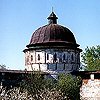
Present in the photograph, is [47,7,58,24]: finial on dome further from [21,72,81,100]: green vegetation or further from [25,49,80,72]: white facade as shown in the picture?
[21,72,81,100]: green vegetation

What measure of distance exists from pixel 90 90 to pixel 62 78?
213 cm

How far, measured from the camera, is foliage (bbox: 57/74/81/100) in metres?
22.5

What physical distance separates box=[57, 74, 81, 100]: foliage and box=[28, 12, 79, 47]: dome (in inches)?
137

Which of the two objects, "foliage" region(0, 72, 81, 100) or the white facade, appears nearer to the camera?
"foliage" region(0, 72, 81, 100)

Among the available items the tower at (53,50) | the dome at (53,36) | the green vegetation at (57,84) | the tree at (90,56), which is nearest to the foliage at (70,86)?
the green vegetation at (57,84)

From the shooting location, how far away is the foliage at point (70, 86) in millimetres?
22469

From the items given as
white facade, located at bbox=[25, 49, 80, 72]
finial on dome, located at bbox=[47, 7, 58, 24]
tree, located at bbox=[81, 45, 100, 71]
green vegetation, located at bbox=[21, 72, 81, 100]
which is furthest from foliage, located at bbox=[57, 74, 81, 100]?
tree, located at bbox=[81, 45, 100, 71]

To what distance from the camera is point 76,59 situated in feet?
87.6

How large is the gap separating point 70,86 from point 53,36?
5156mm

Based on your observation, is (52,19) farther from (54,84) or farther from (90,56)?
(90,56)

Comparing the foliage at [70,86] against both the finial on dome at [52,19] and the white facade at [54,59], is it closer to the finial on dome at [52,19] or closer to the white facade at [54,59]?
the white facade at [54,59]

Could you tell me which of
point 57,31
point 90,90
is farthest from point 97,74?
point 57,31

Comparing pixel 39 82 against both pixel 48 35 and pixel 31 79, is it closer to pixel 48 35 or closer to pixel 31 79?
pixel 31 79

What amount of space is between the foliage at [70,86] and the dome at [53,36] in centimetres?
348
